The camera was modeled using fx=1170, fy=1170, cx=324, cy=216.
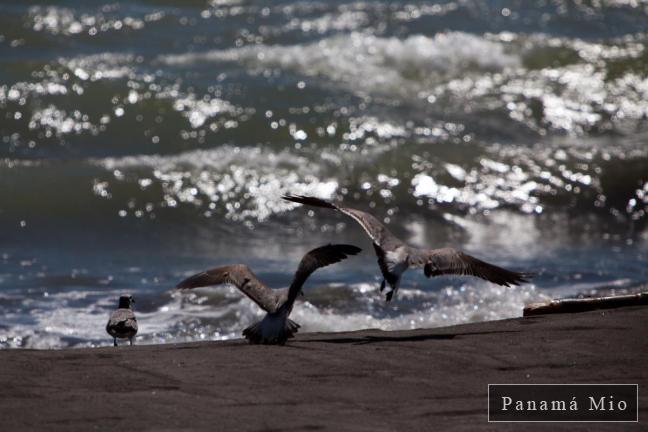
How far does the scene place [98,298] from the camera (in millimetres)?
9414

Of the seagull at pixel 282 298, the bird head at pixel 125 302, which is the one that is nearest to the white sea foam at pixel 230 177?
the bird head at pixel 125 302

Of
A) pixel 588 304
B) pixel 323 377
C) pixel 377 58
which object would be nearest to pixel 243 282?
pixel 323 377

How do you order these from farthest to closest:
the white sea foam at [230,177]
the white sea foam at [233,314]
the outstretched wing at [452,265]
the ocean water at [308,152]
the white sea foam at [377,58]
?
1. the white sea foam at [377,58]
2. the white sea foam at [230,177]
3. the ocean water at [308,152]
4. the white sea foam at [233,314]
5. the outstretched wing at [452,265]

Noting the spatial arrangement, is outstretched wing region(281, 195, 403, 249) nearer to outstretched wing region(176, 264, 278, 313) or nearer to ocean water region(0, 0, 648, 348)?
outstretched wing region(176, 264, 278, 313)

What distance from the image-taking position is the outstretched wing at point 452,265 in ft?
20.7

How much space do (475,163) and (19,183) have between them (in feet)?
17.9

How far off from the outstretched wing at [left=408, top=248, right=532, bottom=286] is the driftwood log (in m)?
0.35

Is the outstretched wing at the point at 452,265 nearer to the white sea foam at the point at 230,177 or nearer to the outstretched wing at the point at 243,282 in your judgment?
the outstretched wing at the point at 243,282

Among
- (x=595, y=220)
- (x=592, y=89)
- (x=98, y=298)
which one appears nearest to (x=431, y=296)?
(x=98, y=298)

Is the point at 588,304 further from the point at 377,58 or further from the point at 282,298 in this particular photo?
the point at 377,58

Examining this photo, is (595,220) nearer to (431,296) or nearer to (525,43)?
(431,296)

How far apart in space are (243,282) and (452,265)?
1155 millimetres

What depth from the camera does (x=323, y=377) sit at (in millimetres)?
5438

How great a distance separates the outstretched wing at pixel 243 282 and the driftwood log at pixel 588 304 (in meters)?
1.71
